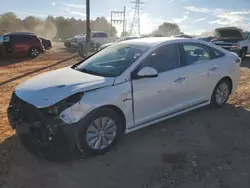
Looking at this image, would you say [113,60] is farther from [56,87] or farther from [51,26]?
[51,26]

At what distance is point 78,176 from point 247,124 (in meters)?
3.34

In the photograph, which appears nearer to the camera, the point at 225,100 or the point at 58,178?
the point at 58,178

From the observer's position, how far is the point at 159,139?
447 cm

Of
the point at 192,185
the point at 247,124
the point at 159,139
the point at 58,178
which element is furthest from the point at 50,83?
the point at 247,124

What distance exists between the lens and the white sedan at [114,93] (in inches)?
137

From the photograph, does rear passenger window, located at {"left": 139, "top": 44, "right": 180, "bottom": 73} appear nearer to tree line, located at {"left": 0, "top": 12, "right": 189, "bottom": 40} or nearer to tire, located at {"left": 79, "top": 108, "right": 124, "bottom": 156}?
tire, located at {"left": 79, "top": 108, "right": 124, "bottom": 156}

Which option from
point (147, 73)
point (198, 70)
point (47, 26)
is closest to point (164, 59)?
point (147, 73)

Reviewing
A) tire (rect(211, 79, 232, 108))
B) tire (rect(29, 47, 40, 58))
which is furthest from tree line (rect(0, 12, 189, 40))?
tire (rect(211, 79, 232, 108))

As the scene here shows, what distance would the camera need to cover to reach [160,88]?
14.4 ft

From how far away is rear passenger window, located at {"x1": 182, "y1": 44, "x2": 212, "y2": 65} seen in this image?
16.1 feet

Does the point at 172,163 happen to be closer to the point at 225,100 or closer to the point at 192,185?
the point at 192,185

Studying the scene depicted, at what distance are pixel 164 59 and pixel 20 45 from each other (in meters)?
13.9

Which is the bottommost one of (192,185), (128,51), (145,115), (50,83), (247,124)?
(192,185)

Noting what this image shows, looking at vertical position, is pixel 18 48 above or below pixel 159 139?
above
